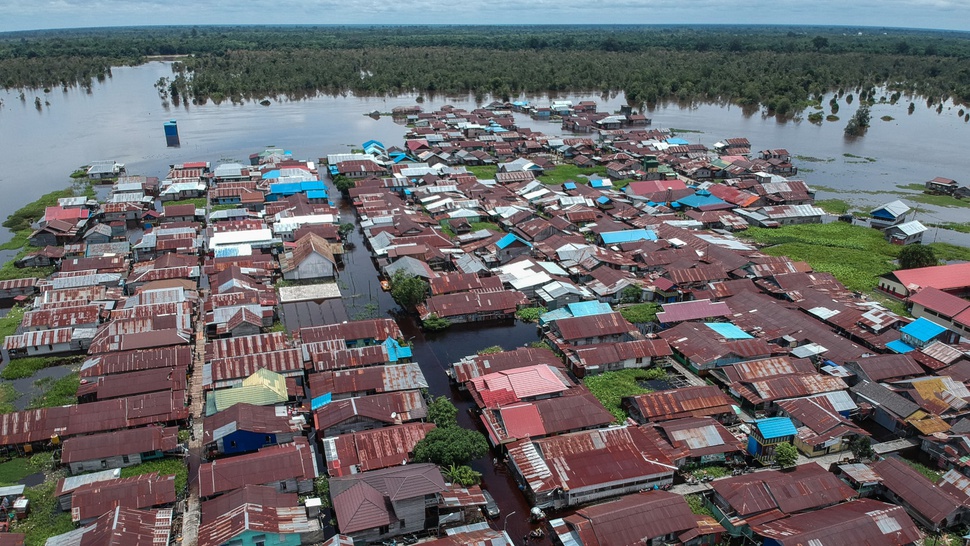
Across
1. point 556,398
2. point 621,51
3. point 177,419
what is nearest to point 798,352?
point 556,398

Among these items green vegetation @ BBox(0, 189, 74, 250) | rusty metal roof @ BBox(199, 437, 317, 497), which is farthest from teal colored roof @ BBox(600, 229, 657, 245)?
green vegetation @ BBox(0, 189, 74, 250)

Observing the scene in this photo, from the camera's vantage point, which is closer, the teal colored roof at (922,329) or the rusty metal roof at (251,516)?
the rusty metal roof at (251,516)

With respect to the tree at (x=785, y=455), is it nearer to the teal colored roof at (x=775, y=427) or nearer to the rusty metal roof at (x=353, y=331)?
the teal colored roof at (x=775, y=427)

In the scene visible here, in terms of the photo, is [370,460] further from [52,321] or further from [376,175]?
[376,175]

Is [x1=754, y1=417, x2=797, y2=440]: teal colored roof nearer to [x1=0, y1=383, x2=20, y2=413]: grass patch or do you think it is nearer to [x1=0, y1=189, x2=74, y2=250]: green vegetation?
[x1=0, y1=383, x2=20, y2=413]: grass patch

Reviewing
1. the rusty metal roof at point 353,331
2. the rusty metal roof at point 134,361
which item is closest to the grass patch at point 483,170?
the rusty metal roof at point 353,331

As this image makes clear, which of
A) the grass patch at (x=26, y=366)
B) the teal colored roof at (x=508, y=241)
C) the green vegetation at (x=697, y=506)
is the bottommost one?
the green vegetation at (x=697, y=506)
